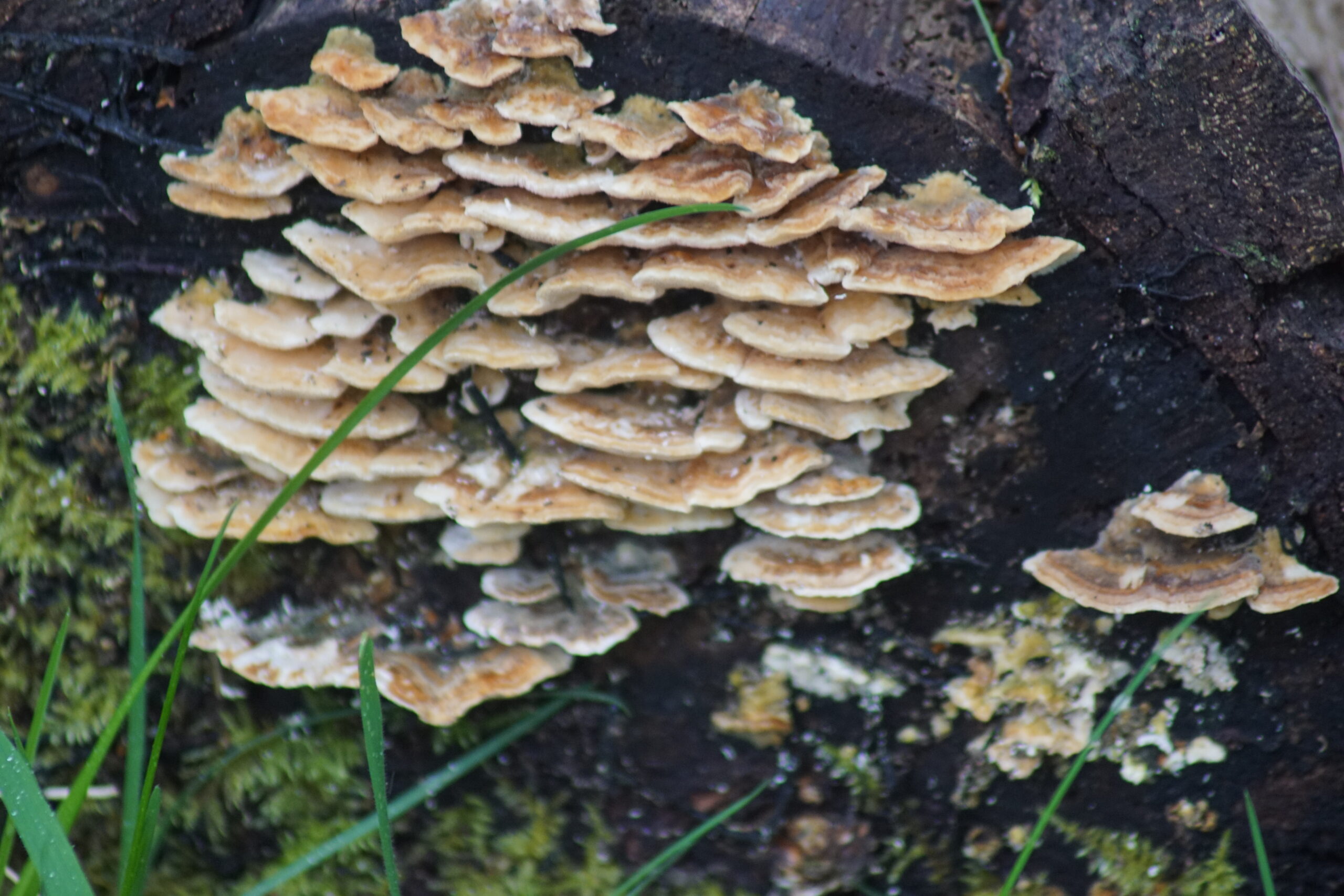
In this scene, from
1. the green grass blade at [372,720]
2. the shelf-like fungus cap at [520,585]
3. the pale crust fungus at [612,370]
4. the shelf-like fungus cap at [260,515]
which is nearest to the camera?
the green grass blade at [372,720]

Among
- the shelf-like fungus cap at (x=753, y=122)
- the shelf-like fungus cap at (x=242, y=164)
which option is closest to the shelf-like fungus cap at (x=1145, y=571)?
the shelf-like fungus cap at (x=753, y=122)

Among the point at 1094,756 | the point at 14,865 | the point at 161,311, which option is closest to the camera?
the point at 161,311

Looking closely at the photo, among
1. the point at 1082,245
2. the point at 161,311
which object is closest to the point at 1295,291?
the point at 1082,245

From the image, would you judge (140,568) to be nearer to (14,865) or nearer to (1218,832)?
(14,865)

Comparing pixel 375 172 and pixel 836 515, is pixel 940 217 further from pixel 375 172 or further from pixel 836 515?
pixel 375 172

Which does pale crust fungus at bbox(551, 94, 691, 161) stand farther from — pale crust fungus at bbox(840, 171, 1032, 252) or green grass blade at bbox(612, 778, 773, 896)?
green grass blade at bbox(612, 778, 773, 896)

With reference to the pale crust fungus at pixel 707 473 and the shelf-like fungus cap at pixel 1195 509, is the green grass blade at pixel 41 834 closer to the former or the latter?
the pale crust fungus at pixel 707 473
